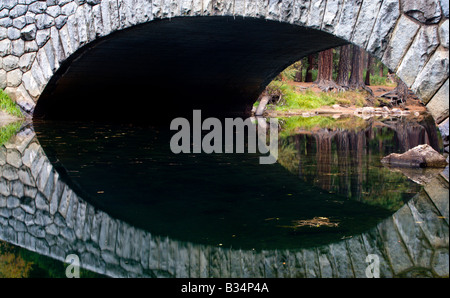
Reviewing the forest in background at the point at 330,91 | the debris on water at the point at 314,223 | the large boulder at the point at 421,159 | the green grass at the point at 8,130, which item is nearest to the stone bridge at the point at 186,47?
the green grass at the point at 8,130

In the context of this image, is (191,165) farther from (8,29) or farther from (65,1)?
(8,29)

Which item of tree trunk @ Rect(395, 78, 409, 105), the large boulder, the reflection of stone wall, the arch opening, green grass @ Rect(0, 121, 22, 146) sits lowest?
the reflection of stone wall

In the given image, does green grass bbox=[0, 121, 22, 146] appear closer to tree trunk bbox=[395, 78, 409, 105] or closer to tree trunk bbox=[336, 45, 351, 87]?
tree trunk bbox=[336, 45, 351, 87]

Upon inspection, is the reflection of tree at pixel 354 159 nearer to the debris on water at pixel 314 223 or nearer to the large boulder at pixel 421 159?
the large boulder at pixel 421 159

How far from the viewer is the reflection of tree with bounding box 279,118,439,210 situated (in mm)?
4596

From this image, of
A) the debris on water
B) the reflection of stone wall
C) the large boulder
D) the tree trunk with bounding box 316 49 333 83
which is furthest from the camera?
the tree trunk with bounding box 316 49 333 83

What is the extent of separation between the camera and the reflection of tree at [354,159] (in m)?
4.60

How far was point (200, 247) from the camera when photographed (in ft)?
10.3

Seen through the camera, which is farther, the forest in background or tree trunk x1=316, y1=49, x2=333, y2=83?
tree trunk x1=316, y1=49, x2=333, y2=83

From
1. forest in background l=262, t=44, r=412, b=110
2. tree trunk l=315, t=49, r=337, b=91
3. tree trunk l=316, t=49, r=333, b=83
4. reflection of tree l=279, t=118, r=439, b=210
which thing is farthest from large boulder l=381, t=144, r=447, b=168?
tree trunk l=316, t=49, r=333, b=83

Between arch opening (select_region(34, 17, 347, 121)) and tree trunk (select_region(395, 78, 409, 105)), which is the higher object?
tree trunk (select_region(395, 78, 409, 105))

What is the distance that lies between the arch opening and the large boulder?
2.44 metres

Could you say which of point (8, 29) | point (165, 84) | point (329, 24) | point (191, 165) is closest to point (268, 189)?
point (191, 165)

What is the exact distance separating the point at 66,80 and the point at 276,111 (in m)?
7.76
